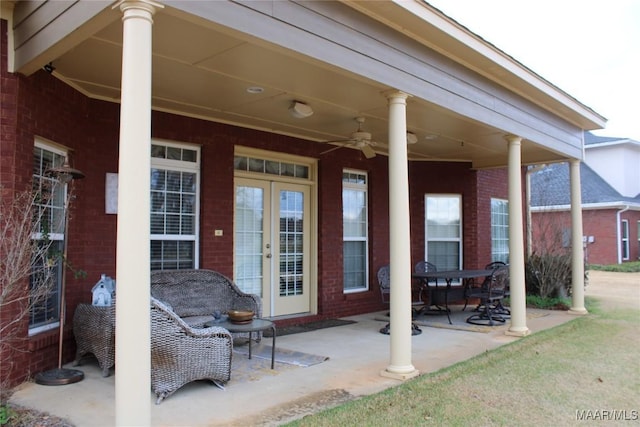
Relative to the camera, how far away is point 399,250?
494 cm

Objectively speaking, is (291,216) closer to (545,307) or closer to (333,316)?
(333,316)

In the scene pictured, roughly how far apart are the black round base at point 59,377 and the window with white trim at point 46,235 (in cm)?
42

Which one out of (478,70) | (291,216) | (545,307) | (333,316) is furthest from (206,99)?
(545,307)

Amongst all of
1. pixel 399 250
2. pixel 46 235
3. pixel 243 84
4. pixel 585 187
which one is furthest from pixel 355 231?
pixel 585 187

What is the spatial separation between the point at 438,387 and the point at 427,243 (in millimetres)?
6176

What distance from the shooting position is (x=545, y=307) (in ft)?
32.5

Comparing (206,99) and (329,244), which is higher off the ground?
(206,99)

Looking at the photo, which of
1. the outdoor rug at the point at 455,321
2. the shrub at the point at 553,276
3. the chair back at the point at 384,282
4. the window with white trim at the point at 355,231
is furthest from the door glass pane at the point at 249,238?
the shrub at the point at 553,276

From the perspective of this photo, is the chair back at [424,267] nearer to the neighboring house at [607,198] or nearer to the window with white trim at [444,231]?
the window with white trim at [444,231]

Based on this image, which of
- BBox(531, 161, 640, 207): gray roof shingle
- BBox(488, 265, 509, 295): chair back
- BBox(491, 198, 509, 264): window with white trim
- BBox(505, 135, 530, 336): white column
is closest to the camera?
BBox(505, 135, 530, 336): white column

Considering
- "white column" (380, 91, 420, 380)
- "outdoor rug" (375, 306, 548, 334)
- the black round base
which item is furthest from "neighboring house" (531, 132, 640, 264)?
the black round base

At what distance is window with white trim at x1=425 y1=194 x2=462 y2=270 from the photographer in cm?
1055

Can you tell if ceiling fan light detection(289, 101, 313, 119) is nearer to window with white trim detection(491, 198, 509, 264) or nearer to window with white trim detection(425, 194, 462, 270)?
Result: window with white trim detection(425, 194, 462, 270)

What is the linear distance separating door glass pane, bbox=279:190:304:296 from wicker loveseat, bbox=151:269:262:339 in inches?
59.8
